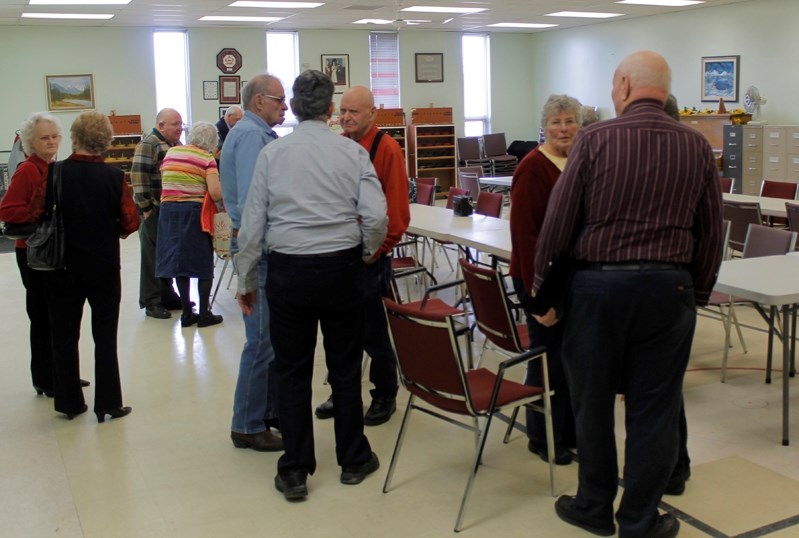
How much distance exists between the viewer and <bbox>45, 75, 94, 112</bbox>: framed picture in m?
13.4

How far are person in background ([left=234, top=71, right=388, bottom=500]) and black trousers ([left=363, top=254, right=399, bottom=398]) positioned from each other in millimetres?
494

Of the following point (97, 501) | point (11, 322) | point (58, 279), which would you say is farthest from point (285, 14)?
point (97, 501)

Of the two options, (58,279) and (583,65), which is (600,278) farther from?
(583,65)

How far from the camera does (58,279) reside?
399 centimetres

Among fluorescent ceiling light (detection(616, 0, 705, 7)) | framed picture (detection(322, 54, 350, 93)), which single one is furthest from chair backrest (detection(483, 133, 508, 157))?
fluorescent ceiling light (detection(616, 0, 705, 7))

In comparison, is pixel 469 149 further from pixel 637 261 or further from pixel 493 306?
pixel 637 261

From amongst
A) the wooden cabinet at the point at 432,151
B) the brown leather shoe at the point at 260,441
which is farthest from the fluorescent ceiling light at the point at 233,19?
the brown leather shoe at the point at 260,441

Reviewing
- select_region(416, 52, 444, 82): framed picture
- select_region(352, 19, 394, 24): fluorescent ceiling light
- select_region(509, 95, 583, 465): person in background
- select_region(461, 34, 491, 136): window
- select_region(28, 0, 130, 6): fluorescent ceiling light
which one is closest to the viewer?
select_region(509, 95, 583, 465): person in background

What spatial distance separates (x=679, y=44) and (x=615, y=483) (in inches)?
476

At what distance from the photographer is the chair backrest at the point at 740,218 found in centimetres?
606

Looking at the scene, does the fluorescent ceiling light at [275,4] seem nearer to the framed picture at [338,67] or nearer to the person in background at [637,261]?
the framed picture at [338,67]

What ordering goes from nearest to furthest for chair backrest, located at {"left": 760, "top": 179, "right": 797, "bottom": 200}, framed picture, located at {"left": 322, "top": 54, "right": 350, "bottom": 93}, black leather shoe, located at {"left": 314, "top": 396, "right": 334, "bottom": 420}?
1. black leather shoe, located at {"left": 314, "top": 396, "right": 334, "bottom": 420}
2. chair backrest, located at {"left": 760, "top": 179, "right": 797, "bottom": 200}
3. framed picture, located at {"left": 322, "top": 54, "right": 350, "bottom": 93}

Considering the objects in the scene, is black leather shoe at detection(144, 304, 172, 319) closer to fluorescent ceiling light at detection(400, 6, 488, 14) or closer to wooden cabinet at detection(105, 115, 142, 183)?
wooden cabinet at detection(105, 115, 142, 183)

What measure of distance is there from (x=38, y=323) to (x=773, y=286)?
3.49 meters
